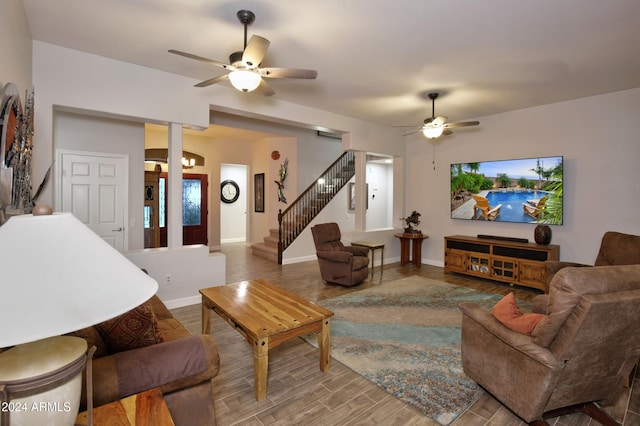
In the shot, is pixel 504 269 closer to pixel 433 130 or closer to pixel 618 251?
pixel 618 251

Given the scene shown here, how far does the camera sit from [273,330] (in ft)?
7.45

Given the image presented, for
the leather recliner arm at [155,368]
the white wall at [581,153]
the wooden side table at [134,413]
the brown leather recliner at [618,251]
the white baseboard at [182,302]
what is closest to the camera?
the wooden side table at [134,413]

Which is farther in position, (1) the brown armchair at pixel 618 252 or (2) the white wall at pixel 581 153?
(2) the white wall at pixel 581 153

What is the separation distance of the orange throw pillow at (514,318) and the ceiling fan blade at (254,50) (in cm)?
264

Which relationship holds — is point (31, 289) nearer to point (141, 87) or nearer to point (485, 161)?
point (141, 87)

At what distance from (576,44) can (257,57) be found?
10.5ft

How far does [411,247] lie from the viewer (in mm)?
7078

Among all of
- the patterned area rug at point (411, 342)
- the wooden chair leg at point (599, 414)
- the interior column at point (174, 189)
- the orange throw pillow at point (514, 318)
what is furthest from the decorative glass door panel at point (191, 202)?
the wooden chair leg at point (599, 414)

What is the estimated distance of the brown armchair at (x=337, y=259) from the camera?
5.00m

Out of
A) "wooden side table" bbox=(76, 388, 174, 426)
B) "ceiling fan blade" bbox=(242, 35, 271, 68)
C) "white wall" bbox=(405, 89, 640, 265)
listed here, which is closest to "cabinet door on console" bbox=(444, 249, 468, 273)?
"white wall" bbox=(405, 89, 640, 265)

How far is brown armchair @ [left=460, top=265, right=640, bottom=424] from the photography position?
1.74m

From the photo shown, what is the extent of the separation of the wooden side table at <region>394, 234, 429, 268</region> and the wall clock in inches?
226

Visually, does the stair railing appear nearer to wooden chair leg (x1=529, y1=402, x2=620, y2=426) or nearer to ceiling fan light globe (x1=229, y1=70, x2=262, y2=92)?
ceiling fan light globe (x1=229, y1=70, x2=262, y2=92)

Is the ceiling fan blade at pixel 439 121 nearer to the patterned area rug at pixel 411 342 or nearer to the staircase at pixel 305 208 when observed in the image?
the patterned area rug at pixel 411 342
